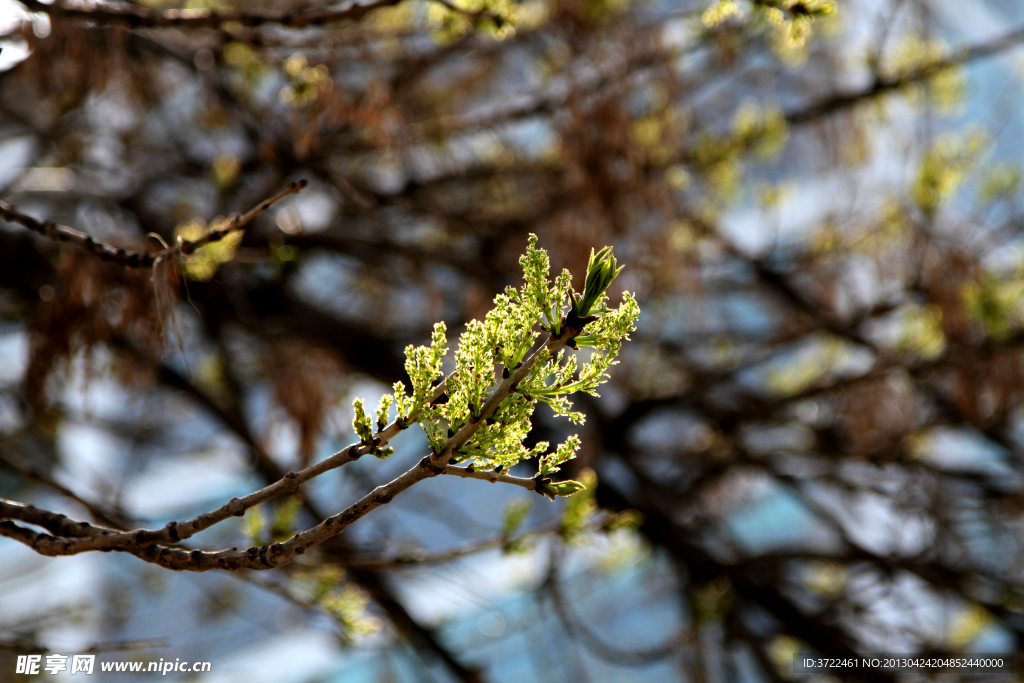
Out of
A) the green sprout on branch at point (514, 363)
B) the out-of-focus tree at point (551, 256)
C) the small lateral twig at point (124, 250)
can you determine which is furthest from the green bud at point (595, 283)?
the out-of-focus tree at point (551, 256)

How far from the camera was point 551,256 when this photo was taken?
6.97 ft

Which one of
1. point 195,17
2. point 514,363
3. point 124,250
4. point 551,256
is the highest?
point 551,256

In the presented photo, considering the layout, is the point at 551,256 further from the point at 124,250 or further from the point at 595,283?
the point at 595,283

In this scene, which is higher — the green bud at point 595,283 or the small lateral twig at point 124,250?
the small lateral twig at point 124,250

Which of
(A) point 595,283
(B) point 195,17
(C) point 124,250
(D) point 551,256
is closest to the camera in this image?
(A) point 595,283

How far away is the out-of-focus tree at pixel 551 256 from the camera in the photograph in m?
1.53

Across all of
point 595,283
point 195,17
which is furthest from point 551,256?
point 595,283

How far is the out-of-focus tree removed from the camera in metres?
1.53

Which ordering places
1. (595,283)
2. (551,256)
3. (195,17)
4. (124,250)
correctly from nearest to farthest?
(595,283)
(124,250)
(195,17)
(551,256)

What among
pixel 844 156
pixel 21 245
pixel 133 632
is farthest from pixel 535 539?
pixel 133 632

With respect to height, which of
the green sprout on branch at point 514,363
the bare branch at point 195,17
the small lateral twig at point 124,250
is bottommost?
the green sprout on branch at point 514,363

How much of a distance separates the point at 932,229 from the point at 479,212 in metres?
1.43

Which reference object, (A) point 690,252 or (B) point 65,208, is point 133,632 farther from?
(A) point 690,252

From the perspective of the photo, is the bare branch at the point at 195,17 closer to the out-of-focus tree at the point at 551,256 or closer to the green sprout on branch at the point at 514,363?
the out-of-focus tree at the point at 551,256
